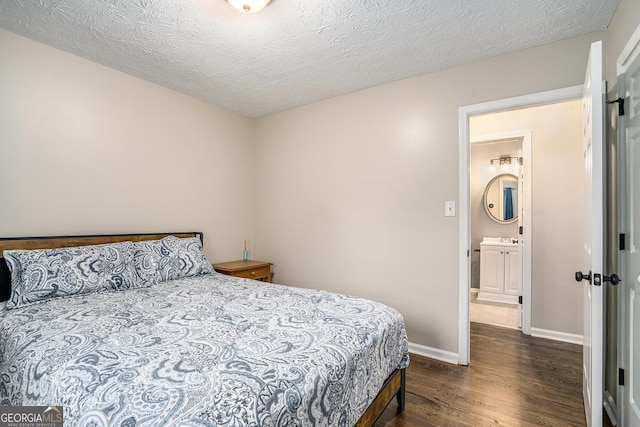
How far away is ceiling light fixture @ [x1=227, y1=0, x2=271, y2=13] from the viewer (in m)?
1.74

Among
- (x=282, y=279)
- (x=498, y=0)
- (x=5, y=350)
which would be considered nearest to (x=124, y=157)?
(x=5, y=350)

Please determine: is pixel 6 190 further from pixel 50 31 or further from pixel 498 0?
pixel 498 0

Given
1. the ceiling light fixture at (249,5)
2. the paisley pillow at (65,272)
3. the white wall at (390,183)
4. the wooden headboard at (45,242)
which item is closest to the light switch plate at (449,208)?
the white wall at (390,183)

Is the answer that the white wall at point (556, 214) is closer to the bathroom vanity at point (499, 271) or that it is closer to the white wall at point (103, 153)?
the bathroom vanity at point (499, 271)

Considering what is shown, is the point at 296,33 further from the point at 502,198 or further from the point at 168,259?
the point at 502,198

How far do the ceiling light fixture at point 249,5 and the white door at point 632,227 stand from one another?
1909 mm

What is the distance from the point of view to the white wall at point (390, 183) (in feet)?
8.27

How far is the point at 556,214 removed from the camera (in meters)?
3.15

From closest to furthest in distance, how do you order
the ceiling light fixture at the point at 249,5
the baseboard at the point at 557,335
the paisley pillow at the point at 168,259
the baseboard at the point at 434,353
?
the ceiling light fixture at the point at 249,5
the paisley pillow at the point at 168,259
the baseboard at the point at 434,353
the baseboard at the point at 557,335

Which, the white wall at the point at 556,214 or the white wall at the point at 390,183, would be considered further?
the white wall at the point at 556,214

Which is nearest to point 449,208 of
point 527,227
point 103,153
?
point 527,227

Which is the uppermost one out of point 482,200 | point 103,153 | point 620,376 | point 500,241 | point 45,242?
point 103,153

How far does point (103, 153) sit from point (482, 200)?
513 centimetres

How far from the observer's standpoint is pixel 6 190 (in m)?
2.13
